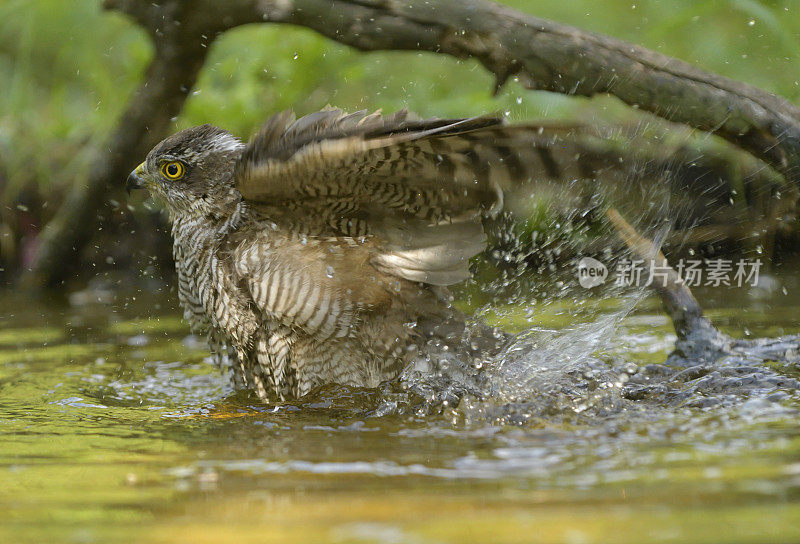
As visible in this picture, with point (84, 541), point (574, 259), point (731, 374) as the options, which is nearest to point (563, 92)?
point (574, 259)

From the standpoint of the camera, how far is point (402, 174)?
3510 millimetres

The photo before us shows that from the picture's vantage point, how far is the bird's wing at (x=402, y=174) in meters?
3.24

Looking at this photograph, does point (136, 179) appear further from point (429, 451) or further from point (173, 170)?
point (429, 451)

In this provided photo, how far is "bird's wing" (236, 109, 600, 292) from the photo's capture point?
10.6 feet

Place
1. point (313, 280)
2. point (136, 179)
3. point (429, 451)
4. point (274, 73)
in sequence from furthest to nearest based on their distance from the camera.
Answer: point (274, 73)
point (136, 179)
point (313, 280)
point (429, 451)

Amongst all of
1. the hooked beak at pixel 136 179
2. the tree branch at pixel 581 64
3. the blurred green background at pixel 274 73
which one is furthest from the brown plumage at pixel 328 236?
the blurred green background at pixel 274 73

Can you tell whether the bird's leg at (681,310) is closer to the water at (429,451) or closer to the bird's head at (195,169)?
the water at (429,451)

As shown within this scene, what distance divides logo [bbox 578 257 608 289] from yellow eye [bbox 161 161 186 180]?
6.43 feet

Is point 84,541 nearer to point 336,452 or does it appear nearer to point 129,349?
point 336,452

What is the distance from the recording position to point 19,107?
6867 mm

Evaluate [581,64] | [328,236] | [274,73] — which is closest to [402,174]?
[328,236]

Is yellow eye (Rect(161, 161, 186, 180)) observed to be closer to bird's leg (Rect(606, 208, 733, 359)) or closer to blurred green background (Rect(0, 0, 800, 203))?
bird's leg (Rect(606, 208, 733, 359))

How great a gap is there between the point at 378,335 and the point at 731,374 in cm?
144

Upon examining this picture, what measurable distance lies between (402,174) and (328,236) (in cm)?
52
